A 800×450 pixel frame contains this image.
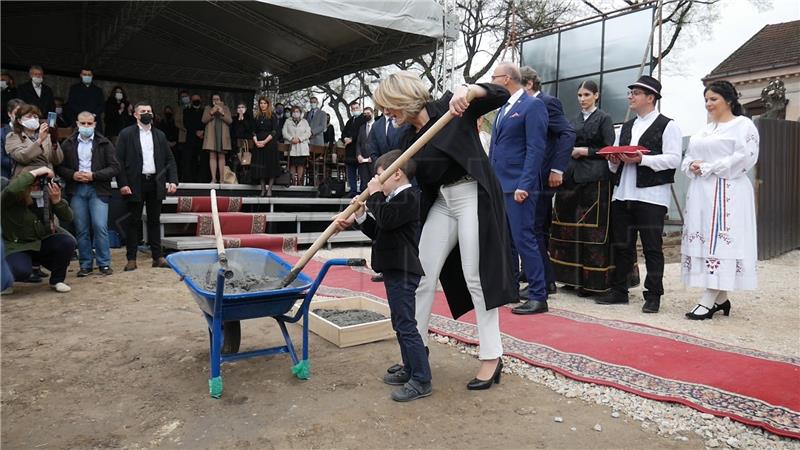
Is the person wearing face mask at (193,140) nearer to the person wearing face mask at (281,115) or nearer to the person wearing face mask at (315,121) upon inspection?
the person wearing face mask at (281,115)

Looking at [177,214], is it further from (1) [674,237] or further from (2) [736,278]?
(1) [674,237]

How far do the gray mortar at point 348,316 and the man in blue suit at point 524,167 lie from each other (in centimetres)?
110

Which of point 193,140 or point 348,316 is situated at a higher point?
point 193,140

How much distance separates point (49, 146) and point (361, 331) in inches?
164

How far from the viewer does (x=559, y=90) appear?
980 cm

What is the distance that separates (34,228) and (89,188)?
3.46 ft

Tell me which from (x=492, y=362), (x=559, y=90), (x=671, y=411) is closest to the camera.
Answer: (x=671, y=411)

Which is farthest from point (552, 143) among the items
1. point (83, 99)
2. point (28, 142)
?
point (83, 99)

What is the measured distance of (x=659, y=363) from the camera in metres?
2.92

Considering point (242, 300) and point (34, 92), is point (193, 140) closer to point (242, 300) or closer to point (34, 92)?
point (34, 92)

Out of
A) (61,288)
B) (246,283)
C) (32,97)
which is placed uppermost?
(32,97)

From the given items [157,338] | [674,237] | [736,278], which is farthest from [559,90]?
[157,338]

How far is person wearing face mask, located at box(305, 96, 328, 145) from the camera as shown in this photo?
10.7 metres

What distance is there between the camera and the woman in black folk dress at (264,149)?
29.0 ft
